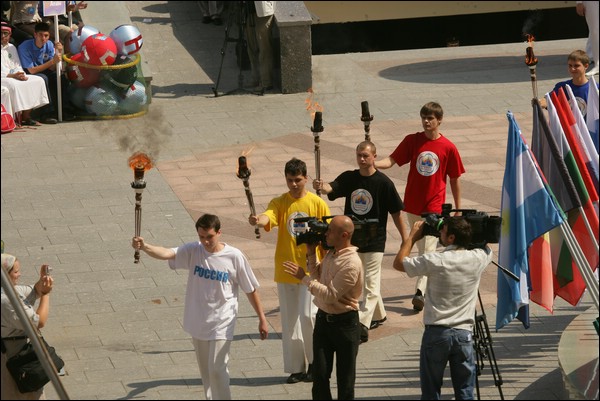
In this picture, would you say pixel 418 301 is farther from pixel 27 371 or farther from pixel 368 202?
pixel 27 371

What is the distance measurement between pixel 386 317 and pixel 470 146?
5629 millimetres

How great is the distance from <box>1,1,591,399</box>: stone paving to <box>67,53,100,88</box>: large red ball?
2.59 ft

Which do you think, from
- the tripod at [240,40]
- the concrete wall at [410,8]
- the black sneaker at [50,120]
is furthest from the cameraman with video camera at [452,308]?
the concrete wall at [410,8]

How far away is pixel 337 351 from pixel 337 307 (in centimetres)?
33

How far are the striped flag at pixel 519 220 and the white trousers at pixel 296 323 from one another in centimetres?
146

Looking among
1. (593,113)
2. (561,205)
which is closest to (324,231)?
(561,205)

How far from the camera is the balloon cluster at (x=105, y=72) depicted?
17.8 m

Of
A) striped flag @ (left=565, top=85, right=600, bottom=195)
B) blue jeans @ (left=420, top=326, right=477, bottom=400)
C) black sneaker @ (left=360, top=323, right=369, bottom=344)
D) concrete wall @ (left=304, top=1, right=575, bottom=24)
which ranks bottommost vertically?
concrete wall @ (left=304, top=1, right=575, bottom=24)

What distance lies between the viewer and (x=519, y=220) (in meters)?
9.77

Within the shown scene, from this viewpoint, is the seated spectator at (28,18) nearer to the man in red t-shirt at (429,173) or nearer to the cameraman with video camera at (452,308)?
the man in red t-shirt at (429,173)

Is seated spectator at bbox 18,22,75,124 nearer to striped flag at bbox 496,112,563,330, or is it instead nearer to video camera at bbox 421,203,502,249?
striped flag at bbox 496,112,563,330

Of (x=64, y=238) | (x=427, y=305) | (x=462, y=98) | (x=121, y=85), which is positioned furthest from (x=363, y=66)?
(x=427, y=305)

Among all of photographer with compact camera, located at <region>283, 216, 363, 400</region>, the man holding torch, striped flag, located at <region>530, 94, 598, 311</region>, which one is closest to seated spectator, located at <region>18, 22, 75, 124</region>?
the man holding torch

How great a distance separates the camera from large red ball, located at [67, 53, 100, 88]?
17.8 metres
